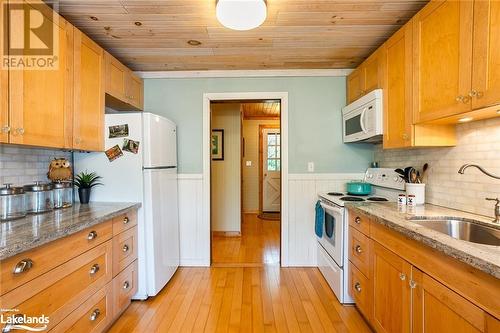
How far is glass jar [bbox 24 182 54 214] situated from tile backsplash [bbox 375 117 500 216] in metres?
2.77

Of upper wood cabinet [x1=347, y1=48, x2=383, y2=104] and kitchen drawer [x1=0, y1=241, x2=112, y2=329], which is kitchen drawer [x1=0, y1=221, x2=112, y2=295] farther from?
upper wood cabinet [x1=347, y1=48, x2=383, y2=104]

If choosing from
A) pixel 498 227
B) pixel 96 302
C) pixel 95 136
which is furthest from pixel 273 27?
pixel 96 302

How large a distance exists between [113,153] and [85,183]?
33cm

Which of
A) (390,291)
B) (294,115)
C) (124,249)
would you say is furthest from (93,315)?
(294,115)

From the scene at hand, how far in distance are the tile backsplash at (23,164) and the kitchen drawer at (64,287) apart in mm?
782

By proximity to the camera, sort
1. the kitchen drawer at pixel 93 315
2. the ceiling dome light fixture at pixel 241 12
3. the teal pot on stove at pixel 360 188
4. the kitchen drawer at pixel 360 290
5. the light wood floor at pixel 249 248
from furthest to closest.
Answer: the light wood floor at pixel 249 248
the teal pot on stove at pixel 360 188
the kitchen drawer at pixel 360 290
the ceiling dome light fixture at pixel 241 12
the kitchen drawer at pixel 93 315

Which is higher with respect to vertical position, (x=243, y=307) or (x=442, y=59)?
(x=442, y=59)

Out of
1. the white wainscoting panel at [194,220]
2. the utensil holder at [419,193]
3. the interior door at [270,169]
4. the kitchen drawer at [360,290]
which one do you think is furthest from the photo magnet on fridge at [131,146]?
the interior door at [270,169]

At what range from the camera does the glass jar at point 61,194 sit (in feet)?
6.12

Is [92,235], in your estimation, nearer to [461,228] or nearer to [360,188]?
[461,228]

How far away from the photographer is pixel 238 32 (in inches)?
80.7

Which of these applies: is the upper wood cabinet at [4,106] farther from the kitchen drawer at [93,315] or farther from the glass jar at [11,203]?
the kitchen drawer at [93,315]

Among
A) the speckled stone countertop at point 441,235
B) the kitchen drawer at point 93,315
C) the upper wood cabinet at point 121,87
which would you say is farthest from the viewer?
the upper wood cabinet at point 121,87

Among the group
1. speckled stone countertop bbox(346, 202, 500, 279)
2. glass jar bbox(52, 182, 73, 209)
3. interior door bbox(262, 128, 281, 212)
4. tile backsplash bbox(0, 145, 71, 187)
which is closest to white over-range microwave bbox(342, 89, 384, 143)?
speckled stone countertop bbox(346, 202, 500, 279)
